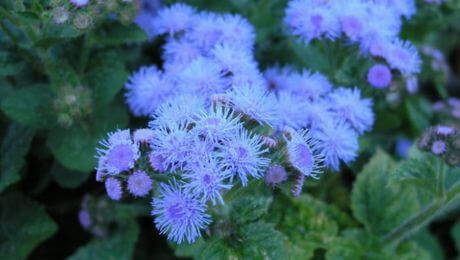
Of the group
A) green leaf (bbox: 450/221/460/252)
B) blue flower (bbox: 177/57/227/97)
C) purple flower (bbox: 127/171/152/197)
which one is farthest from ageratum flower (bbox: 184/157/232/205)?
green leaf (bbox: 450/221/460/252)

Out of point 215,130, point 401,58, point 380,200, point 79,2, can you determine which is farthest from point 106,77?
point 380,200

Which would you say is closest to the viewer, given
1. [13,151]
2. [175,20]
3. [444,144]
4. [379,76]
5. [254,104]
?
[254,104]

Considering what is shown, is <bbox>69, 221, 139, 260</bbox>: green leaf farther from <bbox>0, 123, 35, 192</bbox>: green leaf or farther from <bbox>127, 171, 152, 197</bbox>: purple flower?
<bbox>127, 171, 152, 197</bbox>: purple flower

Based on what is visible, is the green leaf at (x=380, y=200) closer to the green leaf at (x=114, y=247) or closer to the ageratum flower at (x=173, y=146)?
the green leaf at (x=114, y=247)

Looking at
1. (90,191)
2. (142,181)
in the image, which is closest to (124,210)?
(90,191)

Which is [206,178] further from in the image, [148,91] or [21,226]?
[21,226]

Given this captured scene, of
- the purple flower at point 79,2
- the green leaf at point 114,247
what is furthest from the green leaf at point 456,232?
the purple flower at point 79,2
